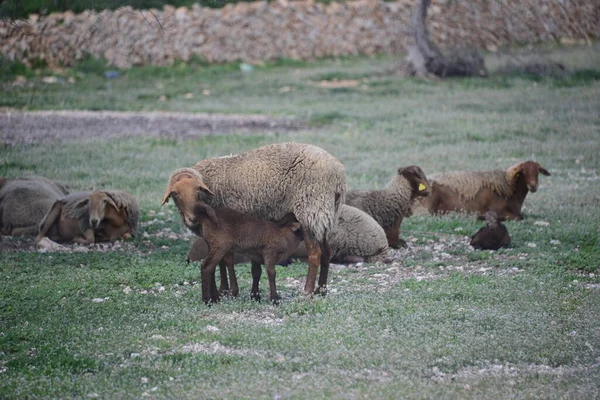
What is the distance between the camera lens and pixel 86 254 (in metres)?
11.2

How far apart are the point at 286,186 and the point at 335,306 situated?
53.4 inches

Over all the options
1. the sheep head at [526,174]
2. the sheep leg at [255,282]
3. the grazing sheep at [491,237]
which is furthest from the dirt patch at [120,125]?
the sheep leg at [255,282]

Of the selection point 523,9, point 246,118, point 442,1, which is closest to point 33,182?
point 246,118

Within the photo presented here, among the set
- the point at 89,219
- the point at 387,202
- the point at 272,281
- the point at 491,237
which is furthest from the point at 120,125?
the point at 272,281

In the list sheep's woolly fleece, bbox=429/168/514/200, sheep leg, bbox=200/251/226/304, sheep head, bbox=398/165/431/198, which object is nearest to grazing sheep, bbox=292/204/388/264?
sheep head, bbox=398/165/431/198

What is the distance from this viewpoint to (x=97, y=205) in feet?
38.7

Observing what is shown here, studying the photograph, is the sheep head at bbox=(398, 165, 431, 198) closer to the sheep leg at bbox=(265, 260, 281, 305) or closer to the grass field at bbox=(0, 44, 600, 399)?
the grass field at bbox=(0, 44, 600, 399)

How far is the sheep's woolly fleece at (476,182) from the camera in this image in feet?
45.7

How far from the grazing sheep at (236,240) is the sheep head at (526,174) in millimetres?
6084

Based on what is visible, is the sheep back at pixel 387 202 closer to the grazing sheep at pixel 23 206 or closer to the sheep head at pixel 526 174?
the sheep head at pixel 526 174

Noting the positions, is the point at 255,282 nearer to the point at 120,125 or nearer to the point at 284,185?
the point at 284,185

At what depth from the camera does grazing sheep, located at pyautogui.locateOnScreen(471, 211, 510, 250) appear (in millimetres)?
11422

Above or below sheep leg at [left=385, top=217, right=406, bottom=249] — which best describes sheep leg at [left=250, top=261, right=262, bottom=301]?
above

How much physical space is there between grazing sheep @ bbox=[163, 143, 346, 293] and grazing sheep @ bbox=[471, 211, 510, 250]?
2.98 metres
